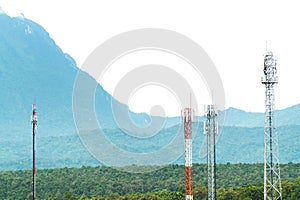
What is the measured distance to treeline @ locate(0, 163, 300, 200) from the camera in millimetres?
62909

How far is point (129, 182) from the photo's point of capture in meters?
75.9

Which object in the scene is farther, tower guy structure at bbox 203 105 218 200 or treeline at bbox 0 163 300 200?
treeline at bbox 0 163 300 200

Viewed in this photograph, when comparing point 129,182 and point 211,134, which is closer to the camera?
point 211,134

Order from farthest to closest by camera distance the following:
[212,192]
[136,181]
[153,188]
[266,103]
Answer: [136,181] < [153,188] < [212,192] < [266,103]

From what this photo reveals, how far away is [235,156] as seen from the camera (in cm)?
19238

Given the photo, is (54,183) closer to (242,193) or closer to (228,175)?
(228,175)

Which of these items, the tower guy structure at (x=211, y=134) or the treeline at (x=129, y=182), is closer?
the tower guy structure at (x=211, y=134)

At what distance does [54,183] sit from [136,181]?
29.8ft

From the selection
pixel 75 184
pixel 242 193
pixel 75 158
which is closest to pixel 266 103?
pixel 242 193

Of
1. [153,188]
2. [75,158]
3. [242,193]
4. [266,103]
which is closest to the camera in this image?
[266,103]

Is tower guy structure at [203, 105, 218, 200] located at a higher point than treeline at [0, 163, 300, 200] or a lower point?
higher

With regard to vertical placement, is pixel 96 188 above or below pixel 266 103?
below

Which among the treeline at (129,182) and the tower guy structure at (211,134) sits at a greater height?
the tower guy structure at (211,134)

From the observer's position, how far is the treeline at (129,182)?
206 ft
